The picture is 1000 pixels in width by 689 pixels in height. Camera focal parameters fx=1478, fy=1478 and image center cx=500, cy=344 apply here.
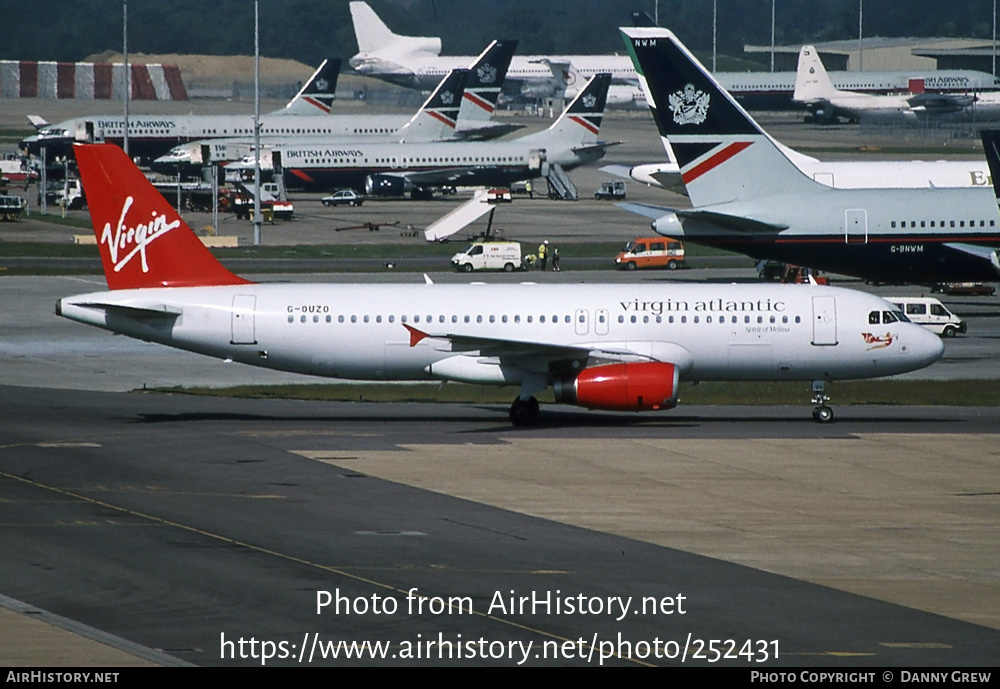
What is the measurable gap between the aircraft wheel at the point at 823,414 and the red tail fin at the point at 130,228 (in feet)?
62.3

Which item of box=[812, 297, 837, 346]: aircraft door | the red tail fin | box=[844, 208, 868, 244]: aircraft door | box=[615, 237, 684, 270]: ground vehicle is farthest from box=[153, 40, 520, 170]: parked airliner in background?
box=[812, 297, 837, 346]: aircraft door

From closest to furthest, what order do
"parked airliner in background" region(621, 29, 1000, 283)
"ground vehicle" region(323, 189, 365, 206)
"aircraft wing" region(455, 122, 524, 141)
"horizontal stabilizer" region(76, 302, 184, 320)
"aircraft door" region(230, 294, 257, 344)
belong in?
"horizontal stabilizer" region(76, 302, 184, 320)
"aircraft door" region(230, 294, 257, 344)
"parked airliner in background" region(621, 29, 1000, 283)
"ground vehicle" region(323, 189, 365, 206)
"aircraft wing" region(455, 122, 524, 141)

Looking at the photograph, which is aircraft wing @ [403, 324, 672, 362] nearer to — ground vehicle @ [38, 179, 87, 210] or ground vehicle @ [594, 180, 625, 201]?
ground vehicle @ [38, 179, 87, 210]

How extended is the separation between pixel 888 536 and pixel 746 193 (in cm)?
4098

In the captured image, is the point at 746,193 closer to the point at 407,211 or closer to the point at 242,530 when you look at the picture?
the point at 242,530

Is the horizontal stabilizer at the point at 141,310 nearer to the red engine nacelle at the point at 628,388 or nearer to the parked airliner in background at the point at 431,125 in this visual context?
the red engine nacelle at the point at 628,388

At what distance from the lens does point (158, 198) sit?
46.3 metres

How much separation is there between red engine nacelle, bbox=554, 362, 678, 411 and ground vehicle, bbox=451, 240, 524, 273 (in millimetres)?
46508

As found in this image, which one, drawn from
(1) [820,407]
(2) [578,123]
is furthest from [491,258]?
(2) [578,123]

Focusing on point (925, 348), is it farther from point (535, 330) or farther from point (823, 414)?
point (535, 330)

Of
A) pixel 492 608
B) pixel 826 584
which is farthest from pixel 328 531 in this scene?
pixel 826 584

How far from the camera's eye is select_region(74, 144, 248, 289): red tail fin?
1796 inches

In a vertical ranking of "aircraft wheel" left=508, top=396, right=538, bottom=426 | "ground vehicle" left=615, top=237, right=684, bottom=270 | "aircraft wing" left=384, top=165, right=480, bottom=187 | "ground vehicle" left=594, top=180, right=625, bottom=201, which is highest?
"aircraft wing" left=384, top=165, right=480, bottom=187

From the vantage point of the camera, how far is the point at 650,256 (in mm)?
90938
